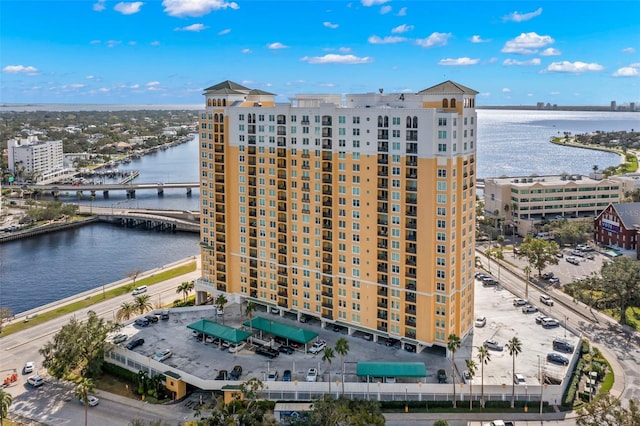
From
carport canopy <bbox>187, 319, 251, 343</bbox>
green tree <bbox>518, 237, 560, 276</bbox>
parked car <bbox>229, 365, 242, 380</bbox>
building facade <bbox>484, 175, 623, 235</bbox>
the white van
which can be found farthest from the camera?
building facade <bbox>484, 175, 623, 235</bbox>

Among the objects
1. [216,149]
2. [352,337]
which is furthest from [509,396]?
[216,149]

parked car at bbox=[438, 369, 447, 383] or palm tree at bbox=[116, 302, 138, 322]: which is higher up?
palm tree at bbox=[116, 302, 138, 322]

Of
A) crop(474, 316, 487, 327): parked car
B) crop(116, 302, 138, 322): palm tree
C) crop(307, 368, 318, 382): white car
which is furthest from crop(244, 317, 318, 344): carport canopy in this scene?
crop(474, 316, 487, 327): parked car

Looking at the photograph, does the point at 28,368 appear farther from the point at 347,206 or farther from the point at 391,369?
the point at 391,369

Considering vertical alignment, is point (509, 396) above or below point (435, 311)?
below

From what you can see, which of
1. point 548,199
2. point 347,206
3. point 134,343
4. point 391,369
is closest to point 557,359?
point 391,369

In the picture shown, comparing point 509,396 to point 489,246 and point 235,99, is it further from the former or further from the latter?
point 489,246

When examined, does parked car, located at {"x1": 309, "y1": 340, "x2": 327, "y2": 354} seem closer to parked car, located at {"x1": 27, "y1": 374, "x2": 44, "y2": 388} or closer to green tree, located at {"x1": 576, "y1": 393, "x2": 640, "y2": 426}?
green tree, located at {"x1": 576, "y1": 393, "x2": 640, "y2": 426}
